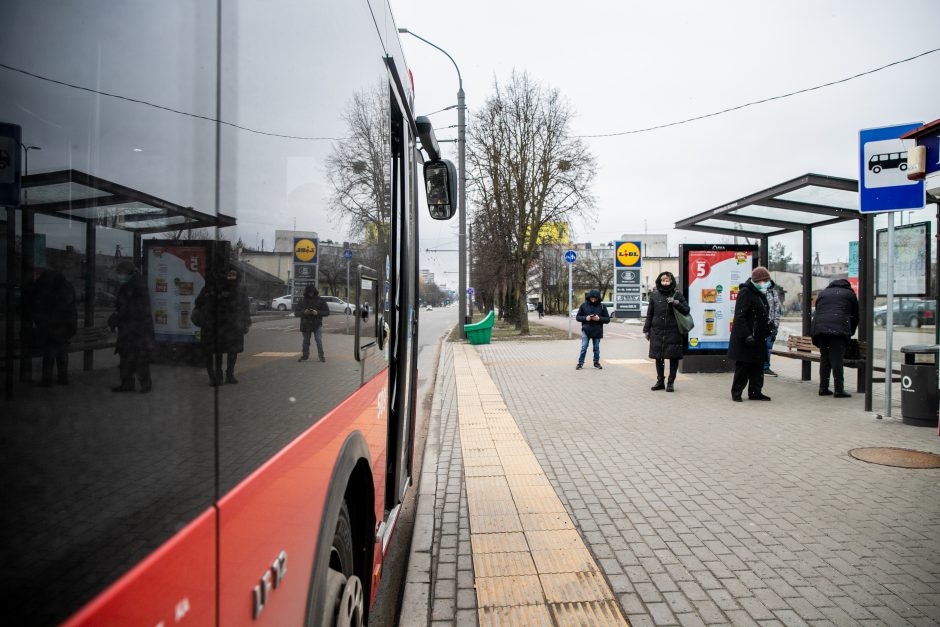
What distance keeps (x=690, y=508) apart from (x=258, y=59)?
4188mm

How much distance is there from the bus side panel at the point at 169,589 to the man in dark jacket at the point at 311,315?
2.07 ft

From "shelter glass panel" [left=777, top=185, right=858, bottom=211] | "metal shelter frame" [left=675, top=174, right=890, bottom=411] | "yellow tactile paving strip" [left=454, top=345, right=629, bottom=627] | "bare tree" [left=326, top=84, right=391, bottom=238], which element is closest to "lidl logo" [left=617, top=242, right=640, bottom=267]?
"metal shelter frame" [left=675, top=174, right=890, bottom=411]

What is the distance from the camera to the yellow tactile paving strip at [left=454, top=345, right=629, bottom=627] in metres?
2.92

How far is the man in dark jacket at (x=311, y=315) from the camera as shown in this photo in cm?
158

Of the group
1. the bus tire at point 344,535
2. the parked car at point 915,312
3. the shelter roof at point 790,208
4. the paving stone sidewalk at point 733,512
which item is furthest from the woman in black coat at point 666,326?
the bus tire at point 344,535

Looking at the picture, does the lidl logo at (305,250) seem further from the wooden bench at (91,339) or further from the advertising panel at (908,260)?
the advertising panel at (908,260)

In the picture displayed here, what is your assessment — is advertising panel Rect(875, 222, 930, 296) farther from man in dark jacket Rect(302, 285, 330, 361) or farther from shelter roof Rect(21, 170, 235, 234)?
shelter roof Rect(21, 170, 235, 234)

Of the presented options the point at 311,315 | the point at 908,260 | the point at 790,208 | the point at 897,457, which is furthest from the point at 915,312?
the point at 311,315

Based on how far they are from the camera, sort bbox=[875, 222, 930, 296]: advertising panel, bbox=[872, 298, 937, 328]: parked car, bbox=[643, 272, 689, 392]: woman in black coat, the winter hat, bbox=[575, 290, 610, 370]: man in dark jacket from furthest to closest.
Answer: bbox=[575, 290, 610, 370]: man in dark jacket → bbox=[872, 298, 937, 328]: parked car → bbox=[643, 272, 689, 392]: woman in black coat → the winter hat → bbox=[875, 222, 930, 296]: advertising panel

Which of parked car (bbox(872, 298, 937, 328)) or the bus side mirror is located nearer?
the bus side mirror

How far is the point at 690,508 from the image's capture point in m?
4.39

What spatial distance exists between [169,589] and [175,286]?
0.45 m

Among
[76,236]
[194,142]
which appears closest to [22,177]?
[76,236]

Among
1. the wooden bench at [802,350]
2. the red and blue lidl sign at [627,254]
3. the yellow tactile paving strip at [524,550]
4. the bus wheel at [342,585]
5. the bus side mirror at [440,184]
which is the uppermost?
the red and blue lidl sign at [627,254]
